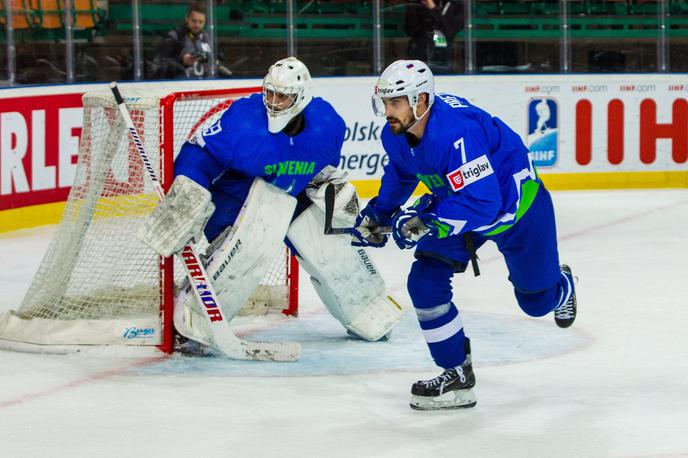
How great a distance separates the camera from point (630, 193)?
8.67 metres

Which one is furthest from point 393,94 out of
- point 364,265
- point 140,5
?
point 140,5

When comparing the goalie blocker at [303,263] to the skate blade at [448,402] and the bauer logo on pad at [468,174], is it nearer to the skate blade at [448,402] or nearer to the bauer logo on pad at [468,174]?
the skate blade at [448,402]

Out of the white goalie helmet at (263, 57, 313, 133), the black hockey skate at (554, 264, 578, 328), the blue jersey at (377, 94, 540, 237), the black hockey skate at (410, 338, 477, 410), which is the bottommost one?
the black hockey skate at (410, 338, 477, 410)

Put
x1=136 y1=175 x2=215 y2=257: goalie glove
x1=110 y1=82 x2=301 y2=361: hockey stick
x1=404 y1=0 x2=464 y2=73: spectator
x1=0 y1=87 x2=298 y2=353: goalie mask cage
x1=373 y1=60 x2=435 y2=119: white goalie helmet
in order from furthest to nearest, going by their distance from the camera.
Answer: x1=404 y1=0 x2=464 y2=73: spectator, x1=0 y1=87 x2=298 y2=353: goalie mask cage, x1=110 y1=82 x2=301 y2=361: hockey stick, x1=136 y1=175 x2=215 y2=257: goalie glove, x1=373 y1=60 x2=435 y2=119: white goalie helmet

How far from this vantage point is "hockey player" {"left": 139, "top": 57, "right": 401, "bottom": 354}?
406 centimetres

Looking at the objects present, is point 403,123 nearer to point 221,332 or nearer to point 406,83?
point 406,83

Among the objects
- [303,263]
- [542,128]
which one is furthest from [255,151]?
[542,128]

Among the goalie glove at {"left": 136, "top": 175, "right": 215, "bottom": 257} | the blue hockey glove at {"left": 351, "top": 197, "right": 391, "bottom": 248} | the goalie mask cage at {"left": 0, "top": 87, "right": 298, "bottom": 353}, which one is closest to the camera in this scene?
the blue hockey glove at {"left": 351, "top": 197, "right": 391, "bottom": 248}

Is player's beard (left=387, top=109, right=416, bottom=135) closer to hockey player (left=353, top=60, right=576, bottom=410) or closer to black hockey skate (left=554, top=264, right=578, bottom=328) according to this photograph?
hockey player (left=353, top=60, right=576, bottom=410)

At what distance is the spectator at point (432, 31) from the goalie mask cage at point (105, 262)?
13.7ft

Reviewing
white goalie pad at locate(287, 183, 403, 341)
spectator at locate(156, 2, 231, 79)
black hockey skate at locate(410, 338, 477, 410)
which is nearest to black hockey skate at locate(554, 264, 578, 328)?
white goalie pad at locate(287, 183, 403, 341)

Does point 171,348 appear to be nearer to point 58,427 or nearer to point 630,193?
point 58,427

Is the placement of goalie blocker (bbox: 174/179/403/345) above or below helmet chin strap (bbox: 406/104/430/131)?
below

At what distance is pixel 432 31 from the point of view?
8672 mm
